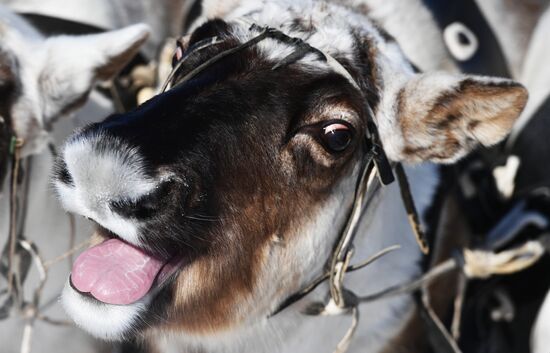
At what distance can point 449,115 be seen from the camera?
2357 millimetres

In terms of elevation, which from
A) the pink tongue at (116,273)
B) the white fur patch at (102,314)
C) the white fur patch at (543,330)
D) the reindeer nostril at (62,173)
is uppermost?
the reindeer nostril at (62,173)

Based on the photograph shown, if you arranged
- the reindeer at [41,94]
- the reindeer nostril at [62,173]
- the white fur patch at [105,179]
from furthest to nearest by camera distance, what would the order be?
the reindeer at [41,94]
the reindeer nostril at [62,173]
the white fur patch at [105,179]

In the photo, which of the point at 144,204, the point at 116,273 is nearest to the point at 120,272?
the point at 116,273

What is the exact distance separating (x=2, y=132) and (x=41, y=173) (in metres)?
0.32

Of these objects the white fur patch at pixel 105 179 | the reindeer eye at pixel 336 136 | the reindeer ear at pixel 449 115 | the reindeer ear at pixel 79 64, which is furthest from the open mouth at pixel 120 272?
the reindeer ear at pixel 79 64

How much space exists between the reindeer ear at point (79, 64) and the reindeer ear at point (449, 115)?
1.08 m

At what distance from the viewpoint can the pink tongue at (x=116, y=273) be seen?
217 centimetres

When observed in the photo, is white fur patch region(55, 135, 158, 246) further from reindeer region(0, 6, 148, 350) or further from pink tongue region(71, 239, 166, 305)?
reindeer region(0, 6, 148, 350)

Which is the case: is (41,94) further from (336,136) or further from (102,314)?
(336,136)

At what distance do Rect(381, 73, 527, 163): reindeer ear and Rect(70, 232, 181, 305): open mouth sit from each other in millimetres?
771

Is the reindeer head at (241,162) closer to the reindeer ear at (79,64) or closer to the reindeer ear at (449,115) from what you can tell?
the reindeer ear at (449,115)

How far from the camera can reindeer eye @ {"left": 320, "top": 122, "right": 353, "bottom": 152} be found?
89.0 inches

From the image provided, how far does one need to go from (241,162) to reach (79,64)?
1.05m

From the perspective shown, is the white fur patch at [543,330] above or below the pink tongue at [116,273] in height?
below
